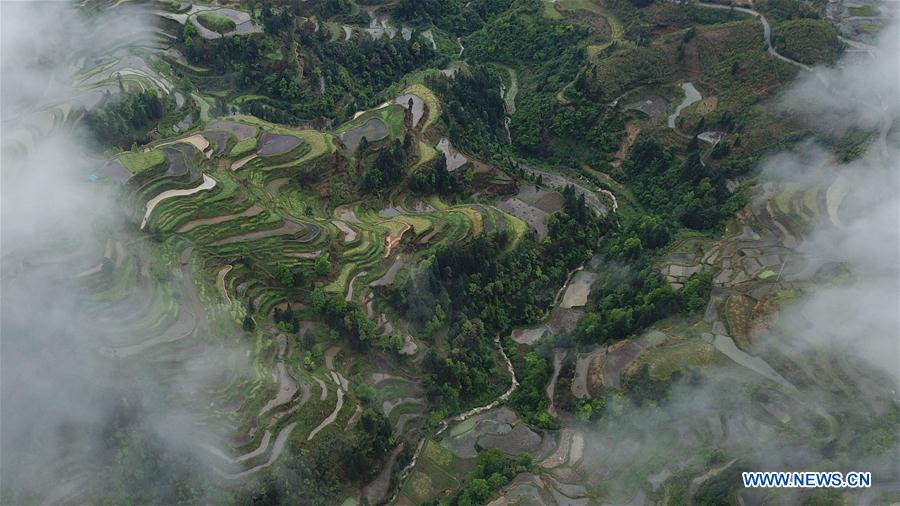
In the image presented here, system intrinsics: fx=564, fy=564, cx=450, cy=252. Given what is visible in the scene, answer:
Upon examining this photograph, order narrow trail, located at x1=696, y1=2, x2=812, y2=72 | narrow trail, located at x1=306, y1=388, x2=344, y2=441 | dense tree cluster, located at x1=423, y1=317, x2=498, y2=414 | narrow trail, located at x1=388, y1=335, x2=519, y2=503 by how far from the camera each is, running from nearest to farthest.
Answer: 1. narrow trail, located at x1=306, y1=388, x2=344, y2=441
2. narrow trail, located at x1=388, y1=335, x2=519, y2=503
3. dense tree cluster, located at x1=423, y1=317, x2=498, y2=414
4. narrow trail, located at x1=696, y1=2, x2=812, y2=72

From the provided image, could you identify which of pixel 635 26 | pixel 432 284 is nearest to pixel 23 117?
pixel 432 284

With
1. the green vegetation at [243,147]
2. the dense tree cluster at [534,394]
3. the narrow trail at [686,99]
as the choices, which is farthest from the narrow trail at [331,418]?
the narrow trail at [686,99]

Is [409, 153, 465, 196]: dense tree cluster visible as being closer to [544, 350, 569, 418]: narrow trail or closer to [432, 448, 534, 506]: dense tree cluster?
[544, 350, 569, 418]: narrow trail

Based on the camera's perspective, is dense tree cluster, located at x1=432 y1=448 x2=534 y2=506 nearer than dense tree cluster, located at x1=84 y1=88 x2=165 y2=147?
Yes

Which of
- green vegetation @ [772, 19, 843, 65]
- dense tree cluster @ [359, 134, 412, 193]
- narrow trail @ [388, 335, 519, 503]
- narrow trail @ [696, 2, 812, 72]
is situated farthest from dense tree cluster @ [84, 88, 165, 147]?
green vegetation @ [772, 19, 843, 65]

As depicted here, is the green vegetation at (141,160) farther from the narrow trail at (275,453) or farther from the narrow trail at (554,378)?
the narrow trail at (554,378)
